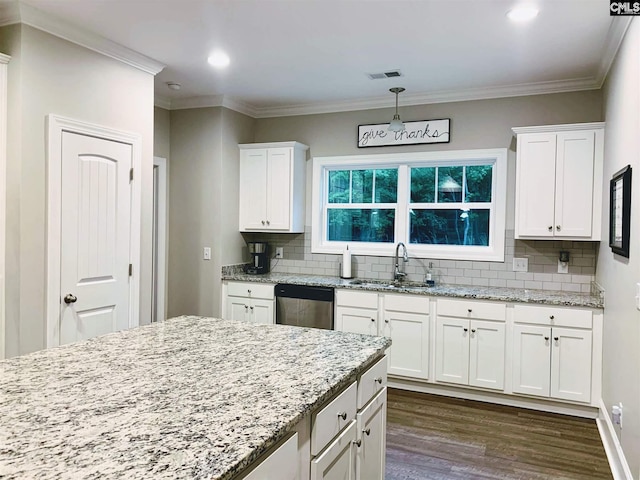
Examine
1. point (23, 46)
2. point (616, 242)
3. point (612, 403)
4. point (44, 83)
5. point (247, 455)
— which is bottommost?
point (612, 403)

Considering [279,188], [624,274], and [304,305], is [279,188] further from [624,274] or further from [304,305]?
[624,274]

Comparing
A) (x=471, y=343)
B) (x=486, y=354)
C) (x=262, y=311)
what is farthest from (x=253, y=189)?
(x=486, y=354)

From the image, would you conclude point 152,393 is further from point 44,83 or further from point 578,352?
point 578,352

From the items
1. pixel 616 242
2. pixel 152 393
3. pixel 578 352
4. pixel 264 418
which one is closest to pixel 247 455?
pixel 264 418

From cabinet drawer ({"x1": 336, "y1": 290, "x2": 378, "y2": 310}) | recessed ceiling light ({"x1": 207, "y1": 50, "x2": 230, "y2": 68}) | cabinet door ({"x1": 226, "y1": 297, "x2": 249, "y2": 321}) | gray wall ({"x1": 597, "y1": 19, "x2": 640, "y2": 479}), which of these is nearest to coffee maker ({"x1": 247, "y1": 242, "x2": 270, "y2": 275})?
cabinet door ({"x1": 226, "y1": 297, "x2": 249, "y2": 321})

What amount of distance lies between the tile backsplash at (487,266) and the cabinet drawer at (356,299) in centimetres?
56

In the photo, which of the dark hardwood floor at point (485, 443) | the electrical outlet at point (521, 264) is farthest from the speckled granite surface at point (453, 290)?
the dark hardwood floor at point (485, 443)

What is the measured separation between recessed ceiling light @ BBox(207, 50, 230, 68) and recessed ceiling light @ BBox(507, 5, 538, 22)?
2.01 m

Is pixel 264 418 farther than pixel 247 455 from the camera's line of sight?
Yes

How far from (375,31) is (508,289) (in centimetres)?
249

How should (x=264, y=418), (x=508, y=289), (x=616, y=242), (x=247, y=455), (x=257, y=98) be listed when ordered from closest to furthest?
(x=247, y=455), (x=264, y=418), (x=616, y=242), (x=508, y=289), (x=257, y=98)

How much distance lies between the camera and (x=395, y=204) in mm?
4863

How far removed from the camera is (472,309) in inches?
155

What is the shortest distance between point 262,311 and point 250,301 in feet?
0.53
